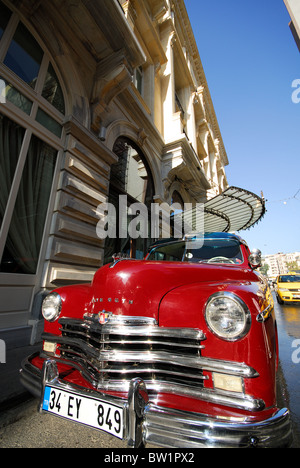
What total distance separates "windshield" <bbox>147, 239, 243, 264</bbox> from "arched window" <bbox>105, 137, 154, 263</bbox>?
2.87 metres

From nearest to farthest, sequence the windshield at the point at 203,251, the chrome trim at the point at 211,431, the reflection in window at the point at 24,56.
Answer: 1. the chrome trim at the point at 211,431
2. the windshield at the point at 203,251
3. the reflection in window at the point at 24,56

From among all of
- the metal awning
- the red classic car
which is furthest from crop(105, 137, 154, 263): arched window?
the red classic car

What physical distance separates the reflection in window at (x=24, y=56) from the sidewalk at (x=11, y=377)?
185 inches

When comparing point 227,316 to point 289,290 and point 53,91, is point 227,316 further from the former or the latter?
Result: point 289,290

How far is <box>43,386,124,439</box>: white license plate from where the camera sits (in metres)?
1.10

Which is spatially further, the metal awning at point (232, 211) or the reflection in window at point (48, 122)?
the metal awning at point (232, 211)

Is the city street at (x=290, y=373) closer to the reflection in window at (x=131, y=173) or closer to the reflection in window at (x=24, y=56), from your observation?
the reflection in window at (x=131, y=173)

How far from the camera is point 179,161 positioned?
28.5 ft

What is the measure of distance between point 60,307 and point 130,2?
34.9 feet

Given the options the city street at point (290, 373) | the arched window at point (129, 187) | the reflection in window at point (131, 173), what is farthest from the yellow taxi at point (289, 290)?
the reflection in window at point (131, 173)

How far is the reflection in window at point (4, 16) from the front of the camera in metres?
3.63

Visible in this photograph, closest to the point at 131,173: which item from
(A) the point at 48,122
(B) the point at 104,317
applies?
(A) the point at 48,122

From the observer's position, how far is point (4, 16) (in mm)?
3686
